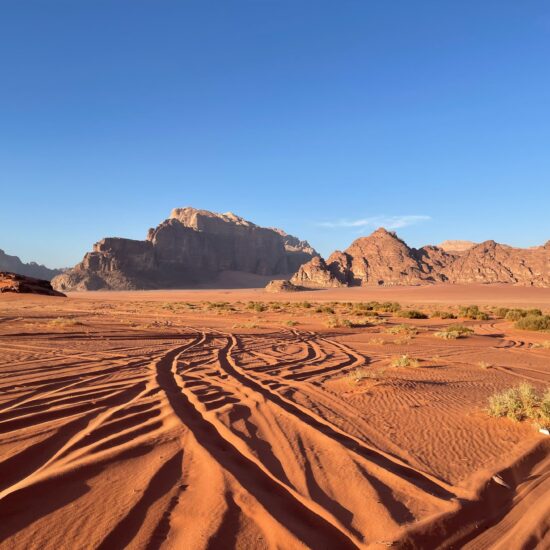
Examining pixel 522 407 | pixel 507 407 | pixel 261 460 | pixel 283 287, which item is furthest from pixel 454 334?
pixel 283 287

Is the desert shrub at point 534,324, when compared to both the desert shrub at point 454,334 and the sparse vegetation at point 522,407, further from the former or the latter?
the sparse vegetation at point 522,407

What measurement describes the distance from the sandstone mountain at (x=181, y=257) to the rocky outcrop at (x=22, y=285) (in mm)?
58373

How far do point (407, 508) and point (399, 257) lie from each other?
99.5 m

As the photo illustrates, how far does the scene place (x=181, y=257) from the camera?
13225cm

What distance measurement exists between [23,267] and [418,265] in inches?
6174

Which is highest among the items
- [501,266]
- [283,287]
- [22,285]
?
[501,266]

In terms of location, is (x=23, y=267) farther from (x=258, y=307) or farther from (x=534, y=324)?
(x=534, y=324)

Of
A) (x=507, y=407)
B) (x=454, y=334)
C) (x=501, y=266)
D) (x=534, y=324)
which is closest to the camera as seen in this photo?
(x=507, y=407)

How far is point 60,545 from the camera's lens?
2.50 m

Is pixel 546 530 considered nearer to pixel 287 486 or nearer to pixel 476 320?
pixel 287 486

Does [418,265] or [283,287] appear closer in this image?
[283,287]

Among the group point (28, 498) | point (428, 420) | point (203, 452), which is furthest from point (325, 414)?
point (28, 498)

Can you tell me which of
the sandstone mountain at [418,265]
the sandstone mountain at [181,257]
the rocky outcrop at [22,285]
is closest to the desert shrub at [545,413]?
the rocky outcrop at [22,285]

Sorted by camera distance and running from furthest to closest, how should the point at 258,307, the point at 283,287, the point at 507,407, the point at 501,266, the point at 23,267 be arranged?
the point at 23,267, the point at 501,266, the point at 283,287, the point at 258,307, the point at 507,407
